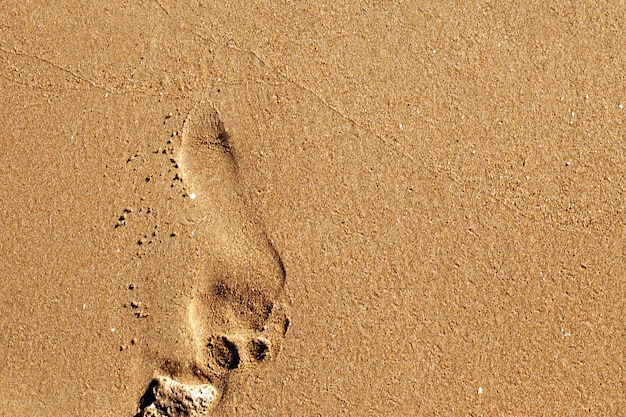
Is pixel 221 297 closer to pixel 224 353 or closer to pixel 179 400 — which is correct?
pixel 224 353

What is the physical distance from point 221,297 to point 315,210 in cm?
47

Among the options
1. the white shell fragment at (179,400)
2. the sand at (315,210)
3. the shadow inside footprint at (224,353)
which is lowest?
the white shell fragment at (179,400)

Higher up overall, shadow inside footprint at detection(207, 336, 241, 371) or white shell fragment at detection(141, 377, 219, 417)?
shadow inside footprint at detection(207, 336, 241, 371)

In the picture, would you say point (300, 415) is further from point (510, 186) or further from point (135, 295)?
point (510, 186)

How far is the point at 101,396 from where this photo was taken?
2227mm

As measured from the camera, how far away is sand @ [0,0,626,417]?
7.16ft

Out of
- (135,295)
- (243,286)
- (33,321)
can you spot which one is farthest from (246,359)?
(33,321)

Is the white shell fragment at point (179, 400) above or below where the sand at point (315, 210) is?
below

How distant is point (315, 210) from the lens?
2.24 m

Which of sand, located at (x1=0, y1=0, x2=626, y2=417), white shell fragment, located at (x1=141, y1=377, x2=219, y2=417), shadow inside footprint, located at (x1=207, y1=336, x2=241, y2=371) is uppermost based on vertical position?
sand, located at (x1=0, y1=0, x2=626, y2=417)

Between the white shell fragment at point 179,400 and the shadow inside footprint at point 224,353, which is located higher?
the shadow inside footprint at point 224,353

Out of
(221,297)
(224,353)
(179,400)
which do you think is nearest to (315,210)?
(221,297)

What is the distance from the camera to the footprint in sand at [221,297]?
2.17 m

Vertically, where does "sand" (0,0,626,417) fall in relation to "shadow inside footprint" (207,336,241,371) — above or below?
above
